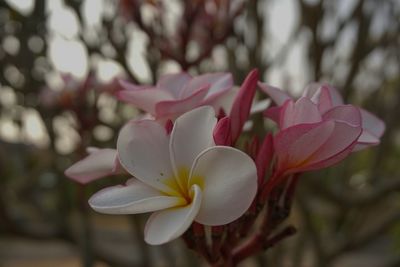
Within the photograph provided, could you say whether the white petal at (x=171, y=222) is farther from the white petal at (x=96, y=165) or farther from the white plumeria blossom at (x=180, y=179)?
the white petal at (x=96, y=165)

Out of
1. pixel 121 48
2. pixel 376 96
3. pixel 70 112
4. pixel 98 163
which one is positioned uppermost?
pixel 98 163

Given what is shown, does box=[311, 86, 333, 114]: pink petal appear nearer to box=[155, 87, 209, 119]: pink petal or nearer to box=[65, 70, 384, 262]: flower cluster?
box=[65, 70, 384, 262]: flower cluster

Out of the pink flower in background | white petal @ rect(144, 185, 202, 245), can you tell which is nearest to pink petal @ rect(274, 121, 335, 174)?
the pink flower in background

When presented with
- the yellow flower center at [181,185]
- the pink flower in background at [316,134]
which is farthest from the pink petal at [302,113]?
the yellow flower center at [181,185]

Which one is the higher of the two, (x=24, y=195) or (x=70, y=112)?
(x=70, y=112)

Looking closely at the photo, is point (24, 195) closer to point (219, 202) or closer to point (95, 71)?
point (95, 71)

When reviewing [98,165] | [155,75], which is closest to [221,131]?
[98,165]

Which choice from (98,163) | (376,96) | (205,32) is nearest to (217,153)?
(98,163)
